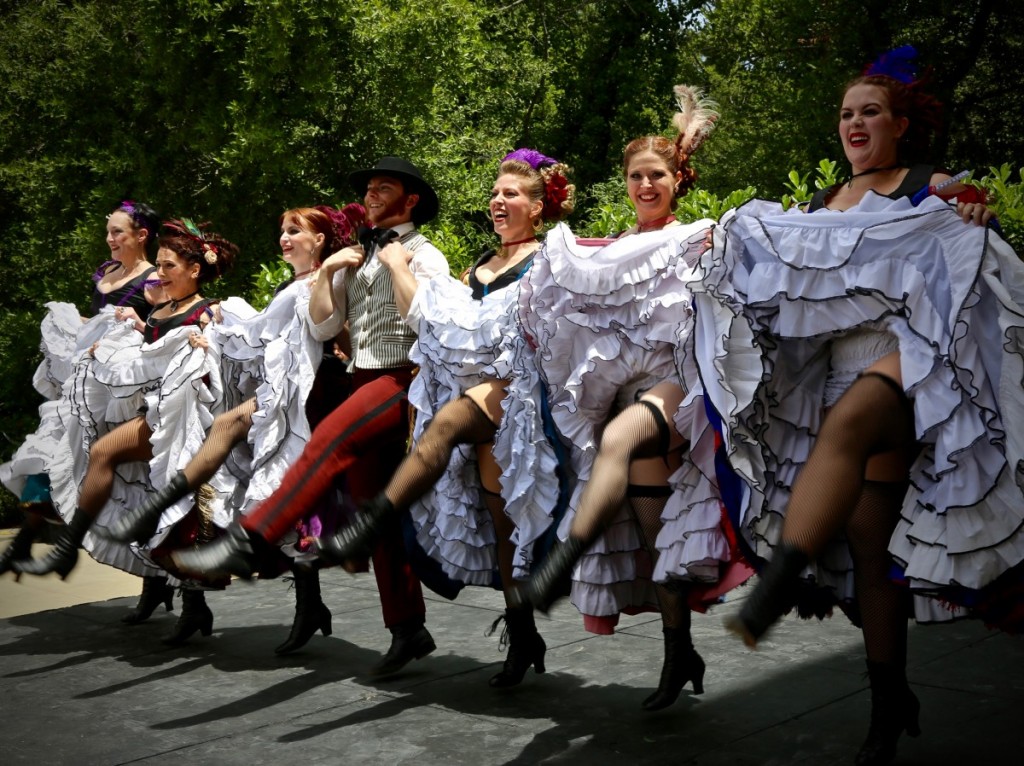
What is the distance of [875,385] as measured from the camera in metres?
3.18

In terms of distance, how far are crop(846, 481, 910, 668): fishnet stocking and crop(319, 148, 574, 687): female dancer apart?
4.11 ft

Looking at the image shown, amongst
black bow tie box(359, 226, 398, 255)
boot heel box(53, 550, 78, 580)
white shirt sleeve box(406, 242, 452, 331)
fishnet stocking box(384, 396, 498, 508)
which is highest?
black bow tie box(359, 226, 398, 255)

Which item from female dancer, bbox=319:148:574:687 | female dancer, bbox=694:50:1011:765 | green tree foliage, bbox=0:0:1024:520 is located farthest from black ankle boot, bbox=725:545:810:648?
green tree foliage, bbox=0:0:1024:520

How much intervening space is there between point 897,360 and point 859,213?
452 millimetres

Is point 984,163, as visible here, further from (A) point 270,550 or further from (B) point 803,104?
(A) point 270,550

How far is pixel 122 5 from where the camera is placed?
11.3 meters

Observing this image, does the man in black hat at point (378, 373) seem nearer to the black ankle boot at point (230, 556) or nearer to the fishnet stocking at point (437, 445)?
the black ankle boot at point (230, 556)

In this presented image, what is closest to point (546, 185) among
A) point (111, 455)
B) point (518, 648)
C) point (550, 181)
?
point (550, 181)

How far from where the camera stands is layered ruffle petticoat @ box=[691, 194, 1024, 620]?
3.00 metres

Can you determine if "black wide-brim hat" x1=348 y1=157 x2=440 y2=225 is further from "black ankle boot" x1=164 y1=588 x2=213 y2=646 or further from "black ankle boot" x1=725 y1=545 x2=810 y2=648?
"black ankle boot" x1=725 y1=545 x2=810 y2=648

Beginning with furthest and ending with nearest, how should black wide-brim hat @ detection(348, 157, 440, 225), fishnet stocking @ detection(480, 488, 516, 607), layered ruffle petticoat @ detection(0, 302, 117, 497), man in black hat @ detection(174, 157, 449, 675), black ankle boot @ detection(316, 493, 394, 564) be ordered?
layered ruffle petticoat @ detection(0, 302, 117, 497)
black wide-brim hat @ detection(348, 157, 440, 225)
man in black hat @ detection(174, 157, 449, 675)
fishnet stocking @ detection(480, 488, 516, 607)
black ankle boot @ detection(316, 493, 394, 564)

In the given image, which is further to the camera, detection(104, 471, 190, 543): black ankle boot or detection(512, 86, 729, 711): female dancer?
detection(104, 471, 190, 543): black ankle boot

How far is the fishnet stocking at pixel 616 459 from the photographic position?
3414mm

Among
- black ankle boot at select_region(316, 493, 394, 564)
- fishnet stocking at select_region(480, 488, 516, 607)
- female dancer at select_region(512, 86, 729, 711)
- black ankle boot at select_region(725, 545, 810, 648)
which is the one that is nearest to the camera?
black ankle boot at select_region(725, 545, 810, 648)
